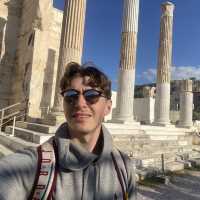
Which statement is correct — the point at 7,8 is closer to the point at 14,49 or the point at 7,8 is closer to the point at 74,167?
the point at 14,49

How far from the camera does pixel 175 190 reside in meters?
7.36

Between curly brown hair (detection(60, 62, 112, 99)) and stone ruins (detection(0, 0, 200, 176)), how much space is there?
8323mm

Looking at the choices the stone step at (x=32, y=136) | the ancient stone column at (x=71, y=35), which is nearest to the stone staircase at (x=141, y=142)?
the stone step at (x=32, y=136)

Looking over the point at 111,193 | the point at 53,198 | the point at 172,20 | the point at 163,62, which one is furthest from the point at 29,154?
the point at 172,20

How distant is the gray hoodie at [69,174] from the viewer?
112cm

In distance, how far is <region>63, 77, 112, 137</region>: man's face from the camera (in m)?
1.47

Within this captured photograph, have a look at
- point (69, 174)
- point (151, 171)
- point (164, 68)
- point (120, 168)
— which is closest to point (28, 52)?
point (151, 171)

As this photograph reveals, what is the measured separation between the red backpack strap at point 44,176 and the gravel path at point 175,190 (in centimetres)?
535

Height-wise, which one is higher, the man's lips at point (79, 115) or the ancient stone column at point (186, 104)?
the ancient stone column at point (186, 104)

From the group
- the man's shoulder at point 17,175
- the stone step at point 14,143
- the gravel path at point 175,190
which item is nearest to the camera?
the man's shoulder at point 17,175

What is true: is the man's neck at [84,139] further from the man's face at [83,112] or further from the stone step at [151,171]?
the stone step at [151,171]

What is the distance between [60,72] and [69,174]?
377 inches

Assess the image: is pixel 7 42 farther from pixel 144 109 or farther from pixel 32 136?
pixel 144 109

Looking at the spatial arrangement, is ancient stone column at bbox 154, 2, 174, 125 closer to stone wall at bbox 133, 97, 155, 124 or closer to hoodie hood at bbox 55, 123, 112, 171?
stone wall at bbox 133, 97, 155, 124
